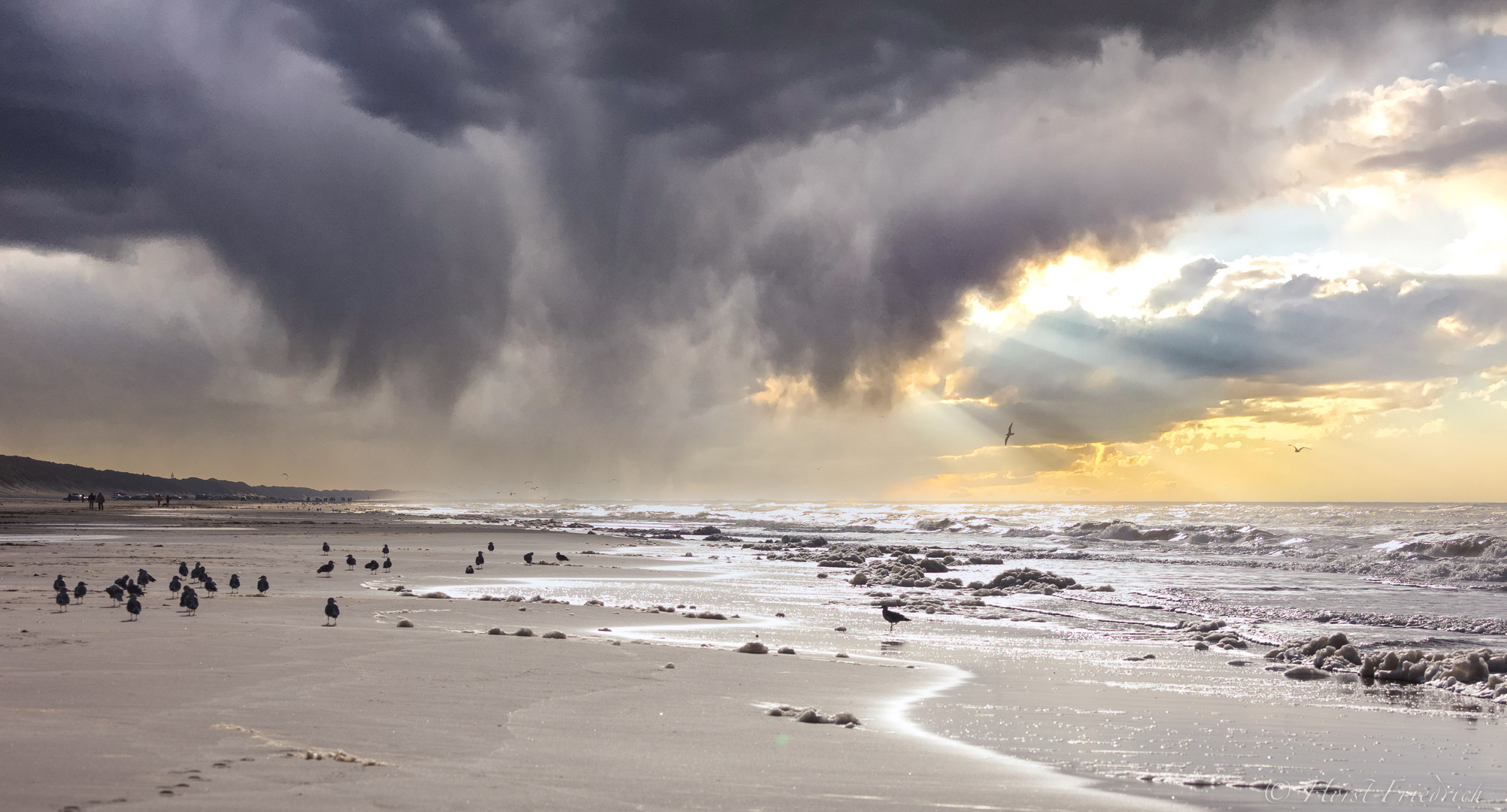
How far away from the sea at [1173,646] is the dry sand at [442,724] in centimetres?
103

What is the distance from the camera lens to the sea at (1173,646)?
8047 millimetres

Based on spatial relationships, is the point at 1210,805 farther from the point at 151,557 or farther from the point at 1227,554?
the point at 1227,554

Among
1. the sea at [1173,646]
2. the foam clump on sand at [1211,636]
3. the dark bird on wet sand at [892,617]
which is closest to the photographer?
the sea at [1173,646]

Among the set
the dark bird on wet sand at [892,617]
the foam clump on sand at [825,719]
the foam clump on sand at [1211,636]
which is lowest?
the foam clump on sand at [1211,636]

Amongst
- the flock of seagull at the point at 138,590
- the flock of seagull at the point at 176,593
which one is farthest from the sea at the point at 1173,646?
the flock of seagull at the point at 138,590

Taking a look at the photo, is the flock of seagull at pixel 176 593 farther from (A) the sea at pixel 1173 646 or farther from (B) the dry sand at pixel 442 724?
(A) the sea at pixel 1173 646

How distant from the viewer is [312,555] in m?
36.6

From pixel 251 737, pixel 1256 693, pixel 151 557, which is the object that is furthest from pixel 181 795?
pixel 151 557

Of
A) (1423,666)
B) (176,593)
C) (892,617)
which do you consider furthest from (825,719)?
(176,593)

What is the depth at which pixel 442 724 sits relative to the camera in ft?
27.1

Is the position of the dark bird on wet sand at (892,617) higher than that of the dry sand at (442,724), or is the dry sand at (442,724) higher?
the dry sand at (442,724)

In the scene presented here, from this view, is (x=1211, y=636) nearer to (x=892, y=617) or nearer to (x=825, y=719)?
(x=892, y=617)

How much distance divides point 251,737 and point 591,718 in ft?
9.55

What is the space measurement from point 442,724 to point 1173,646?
42.6 ft
